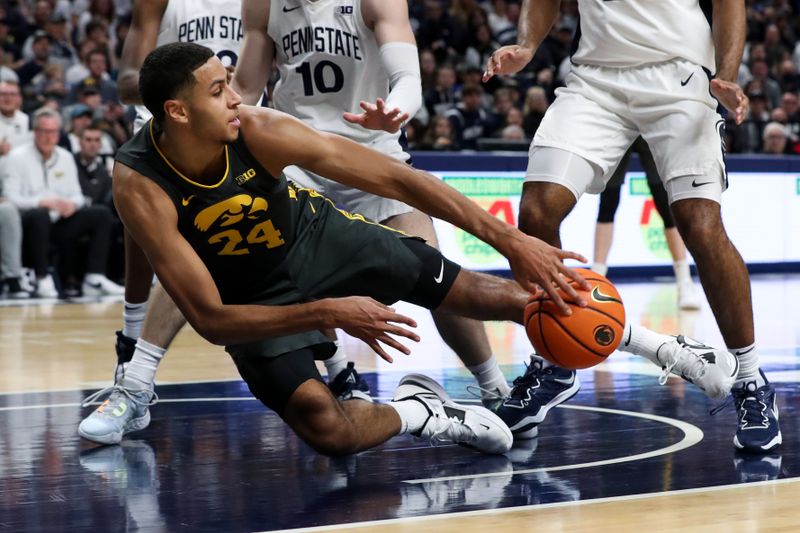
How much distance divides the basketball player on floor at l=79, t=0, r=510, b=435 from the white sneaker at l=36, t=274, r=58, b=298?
6.15 metres

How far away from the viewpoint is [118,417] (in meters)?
4.77

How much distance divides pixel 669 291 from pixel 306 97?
6945 mm

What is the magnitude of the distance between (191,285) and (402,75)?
139 cm

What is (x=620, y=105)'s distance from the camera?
4770 mm

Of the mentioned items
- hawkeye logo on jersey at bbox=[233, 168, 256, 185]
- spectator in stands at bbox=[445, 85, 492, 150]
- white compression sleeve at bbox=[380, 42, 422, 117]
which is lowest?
hawkeye logo on jersey at bbox=[233, 168, 256, 185]

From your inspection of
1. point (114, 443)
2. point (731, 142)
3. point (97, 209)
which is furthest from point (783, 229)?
point (114, 443)

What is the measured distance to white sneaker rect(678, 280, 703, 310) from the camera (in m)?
9.76

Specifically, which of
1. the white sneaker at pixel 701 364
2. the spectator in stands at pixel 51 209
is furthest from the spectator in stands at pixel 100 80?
the white sneaker at pixel 701 364

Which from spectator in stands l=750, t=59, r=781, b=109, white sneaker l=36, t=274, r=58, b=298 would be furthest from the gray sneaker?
spectator in stands l=750, t=59, r=781, b=109

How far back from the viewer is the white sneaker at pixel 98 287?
11.3 meters

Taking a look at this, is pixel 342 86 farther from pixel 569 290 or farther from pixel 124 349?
pixel 569 290

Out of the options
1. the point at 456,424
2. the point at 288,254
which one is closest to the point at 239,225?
the point at 288,254

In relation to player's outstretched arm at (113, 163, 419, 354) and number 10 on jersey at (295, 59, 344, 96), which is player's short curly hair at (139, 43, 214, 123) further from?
number 10 on jersey at (295, 59, 344, 96)

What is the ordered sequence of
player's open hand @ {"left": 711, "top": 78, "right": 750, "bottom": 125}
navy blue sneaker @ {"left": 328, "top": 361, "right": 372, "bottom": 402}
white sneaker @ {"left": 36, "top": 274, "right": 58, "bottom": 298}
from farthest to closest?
white sneaker @ {"left": 36, "top": 274, "right": 58, "bottom": 298} → navy blue sneaker @ {"left": 328, "top": 361, "right": 372, "bottom": 402} → player's open hand @ {"left": 711, "top": 78, "right": 750, "bottom": 125}
